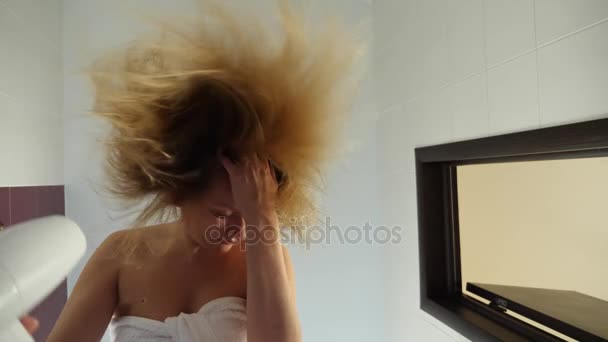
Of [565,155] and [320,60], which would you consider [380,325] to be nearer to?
[565,155]

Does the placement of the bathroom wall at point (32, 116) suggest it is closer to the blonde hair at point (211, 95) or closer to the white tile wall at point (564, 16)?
the blonde hair at point (211, 95)

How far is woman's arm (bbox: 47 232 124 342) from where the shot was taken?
24.8 inches

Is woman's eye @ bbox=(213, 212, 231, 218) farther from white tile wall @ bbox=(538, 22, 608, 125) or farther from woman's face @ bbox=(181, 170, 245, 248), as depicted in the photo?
white tile wall @ bbox=(538, 22, 608, 125)

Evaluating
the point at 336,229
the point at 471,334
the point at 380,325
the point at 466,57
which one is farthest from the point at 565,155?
the point at 380,325

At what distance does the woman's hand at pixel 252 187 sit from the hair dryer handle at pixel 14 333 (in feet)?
0.93

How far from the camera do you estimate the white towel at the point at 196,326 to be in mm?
624

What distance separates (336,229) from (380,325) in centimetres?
47

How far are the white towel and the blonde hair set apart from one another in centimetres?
19

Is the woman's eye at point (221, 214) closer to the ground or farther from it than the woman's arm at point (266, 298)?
farther from it

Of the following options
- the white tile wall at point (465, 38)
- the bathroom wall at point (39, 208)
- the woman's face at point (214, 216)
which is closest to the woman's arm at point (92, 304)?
the woman's face at point (214, 216)

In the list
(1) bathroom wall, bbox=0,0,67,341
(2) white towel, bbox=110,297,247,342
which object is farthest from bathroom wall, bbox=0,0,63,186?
(2) white towel, bbox=110,297,247,342

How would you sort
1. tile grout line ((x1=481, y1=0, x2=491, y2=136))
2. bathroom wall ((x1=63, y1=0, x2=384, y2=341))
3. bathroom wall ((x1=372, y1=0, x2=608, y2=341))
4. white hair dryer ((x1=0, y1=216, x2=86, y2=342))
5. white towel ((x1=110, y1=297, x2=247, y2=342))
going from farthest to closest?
bathroom wall ((x1=63, y1=0, x2=384, y2=341)), tile grout line ((x1=481, y1=0, x2=491, y2=136)), bathroom wall ((x1=372, y1=0, x2=608, y2=341)), white towel ((x1=110, y1=297, x2=247, y2=342)), white hair dryer ((x1=0, y1=216, x2=86, y2=342))

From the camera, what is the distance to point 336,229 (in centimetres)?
178

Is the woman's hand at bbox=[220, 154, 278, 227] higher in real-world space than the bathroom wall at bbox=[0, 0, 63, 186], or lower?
lower
